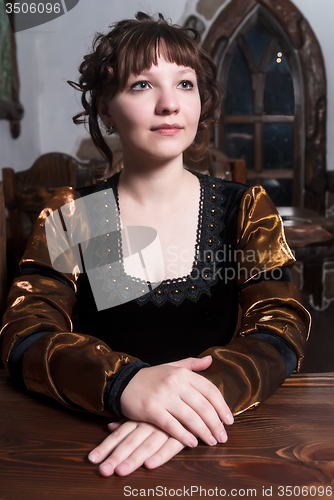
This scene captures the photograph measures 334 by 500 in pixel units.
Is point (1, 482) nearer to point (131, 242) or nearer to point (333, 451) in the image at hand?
point (333, 451)

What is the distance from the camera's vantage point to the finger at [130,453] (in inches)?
21.7

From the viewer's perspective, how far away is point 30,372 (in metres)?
0.75

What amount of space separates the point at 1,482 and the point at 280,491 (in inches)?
11.9

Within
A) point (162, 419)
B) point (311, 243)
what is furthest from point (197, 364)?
point (311, 243)

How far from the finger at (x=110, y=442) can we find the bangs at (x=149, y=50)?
23.9 inches

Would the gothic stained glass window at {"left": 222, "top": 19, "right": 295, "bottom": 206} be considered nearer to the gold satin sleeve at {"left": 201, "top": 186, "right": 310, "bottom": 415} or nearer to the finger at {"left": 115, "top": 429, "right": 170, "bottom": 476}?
the gold satin sleeve at {"left": 201, "top": 186, "right": 310, "bottom": 415}

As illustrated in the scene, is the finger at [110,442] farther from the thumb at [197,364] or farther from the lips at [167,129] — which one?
the lips at [167,129]

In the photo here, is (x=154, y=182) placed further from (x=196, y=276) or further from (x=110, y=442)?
(x=110, y=442)

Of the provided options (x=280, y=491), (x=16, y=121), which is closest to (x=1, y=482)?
(x=280, y=491)

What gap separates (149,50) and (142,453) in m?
Result: 0.69

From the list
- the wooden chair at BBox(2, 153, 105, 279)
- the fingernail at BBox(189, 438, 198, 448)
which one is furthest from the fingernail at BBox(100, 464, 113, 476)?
the wooden chair at BBox(2, 153, 105, 279)

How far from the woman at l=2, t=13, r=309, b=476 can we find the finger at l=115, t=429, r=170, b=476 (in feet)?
0.42

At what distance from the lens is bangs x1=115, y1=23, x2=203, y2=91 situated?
889 mm

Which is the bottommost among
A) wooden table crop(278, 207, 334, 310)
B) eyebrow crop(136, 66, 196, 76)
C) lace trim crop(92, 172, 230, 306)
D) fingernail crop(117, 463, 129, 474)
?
wooden table crop(278, 207, 334, 310)
